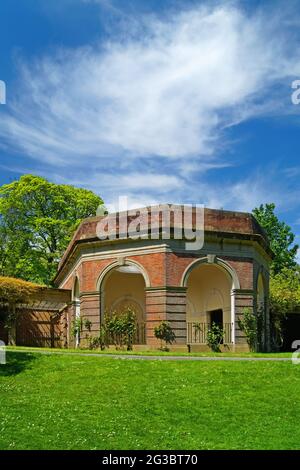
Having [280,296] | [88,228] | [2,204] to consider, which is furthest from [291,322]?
[2,204]

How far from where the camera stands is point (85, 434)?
37.1 feet

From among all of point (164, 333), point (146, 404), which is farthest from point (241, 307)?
point (146, 404)

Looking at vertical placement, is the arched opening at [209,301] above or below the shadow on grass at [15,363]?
above

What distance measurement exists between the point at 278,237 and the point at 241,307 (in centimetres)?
2942

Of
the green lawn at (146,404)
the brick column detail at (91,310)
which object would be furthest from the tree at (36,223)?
the green lawn at (146,404)

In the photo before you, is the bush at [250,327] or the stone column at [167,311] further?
the bush at [250,327]

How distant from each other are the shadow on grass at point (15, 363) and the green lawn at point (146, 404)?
0.09ft

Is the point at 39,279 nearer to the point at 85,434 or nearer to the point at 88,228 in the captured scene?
the point at 88,228

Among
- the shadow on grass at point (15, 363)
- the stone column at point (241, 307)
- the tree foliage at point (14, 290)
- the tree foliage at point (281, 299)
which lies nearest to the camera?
the shadow on grass at point (15, 363)

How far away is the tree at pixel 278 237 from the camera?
171 ft

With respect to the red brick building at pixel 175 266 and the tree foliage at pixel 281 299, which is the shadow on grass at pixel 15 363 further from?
the tree foliage at pixel 281 299

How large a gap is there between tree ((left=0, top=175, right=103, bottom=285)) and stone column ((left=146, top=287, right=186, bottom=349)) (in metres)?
19.3

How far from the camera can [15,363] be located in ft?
58.1

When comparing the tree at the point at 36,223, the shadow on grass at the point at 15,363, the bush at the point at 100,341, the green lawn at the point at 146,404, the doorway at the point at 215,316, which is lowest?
the green lawn at the point at 146,404
